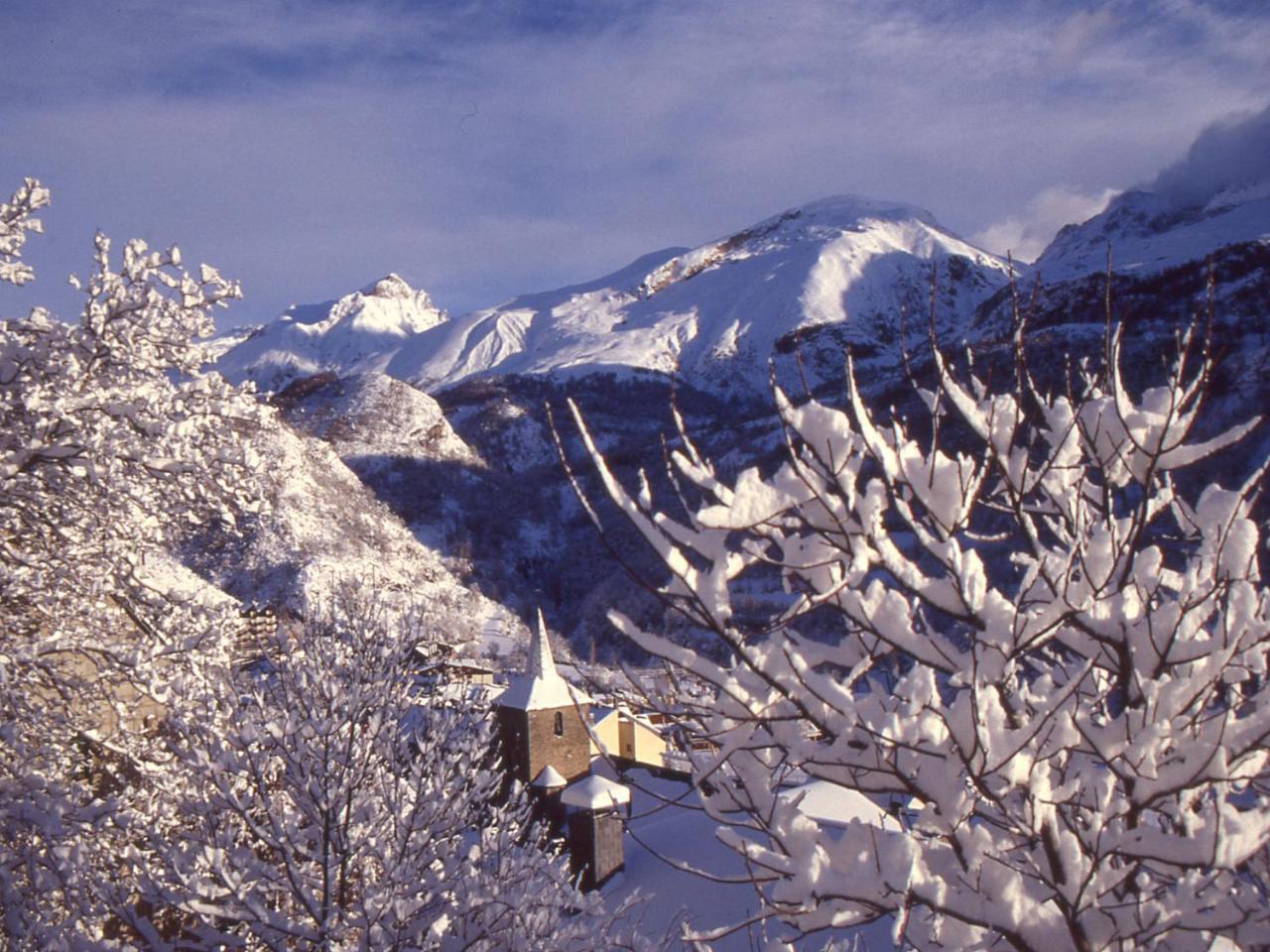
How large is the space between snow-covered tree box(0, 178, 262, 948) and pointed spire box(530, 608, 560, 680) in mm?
16198

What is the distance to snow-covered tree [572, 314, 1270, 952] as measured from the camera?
2074 mm

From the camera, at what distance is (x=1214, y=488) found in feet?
8.28

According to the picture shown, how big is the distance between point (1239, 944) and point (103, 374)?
20.4ft

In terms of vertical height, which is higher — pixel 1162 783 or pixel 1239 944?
pixel 1162 783

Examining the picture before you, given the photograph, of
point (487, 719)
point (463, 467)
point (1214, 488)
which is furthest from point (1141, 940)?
point (463, 467)

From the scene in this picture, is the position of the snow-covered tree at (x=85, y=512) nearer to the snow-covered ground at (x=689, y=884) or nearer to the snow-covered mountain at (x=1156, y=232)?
the snow-covered ground at (x=689, y=884)

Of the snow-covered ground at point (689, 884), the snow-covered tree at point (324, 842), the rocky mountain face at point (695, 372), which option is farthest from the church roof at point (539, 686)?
the snow-covered tree at point (324, 842)

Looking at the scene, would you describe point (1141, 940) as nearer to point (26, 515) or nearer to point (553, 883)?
point (553, 883)

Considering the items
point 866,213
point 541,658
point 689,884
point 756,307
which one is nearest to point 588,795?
point 689,884

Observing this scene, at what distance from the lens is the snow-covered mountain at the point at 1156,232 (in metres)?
85.5

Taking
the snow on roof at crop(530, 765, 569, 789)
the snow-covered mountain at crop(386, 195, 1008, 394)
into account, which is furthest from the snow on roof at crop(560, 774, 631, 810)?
the snow-covered mountain at crop(386, 195, 1008, 394)

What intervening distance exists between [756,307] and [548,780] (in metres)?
134

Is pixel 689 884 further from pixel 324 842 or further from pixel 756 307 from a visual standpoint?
pixel 756 307

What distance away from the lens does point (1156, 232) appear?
129m
